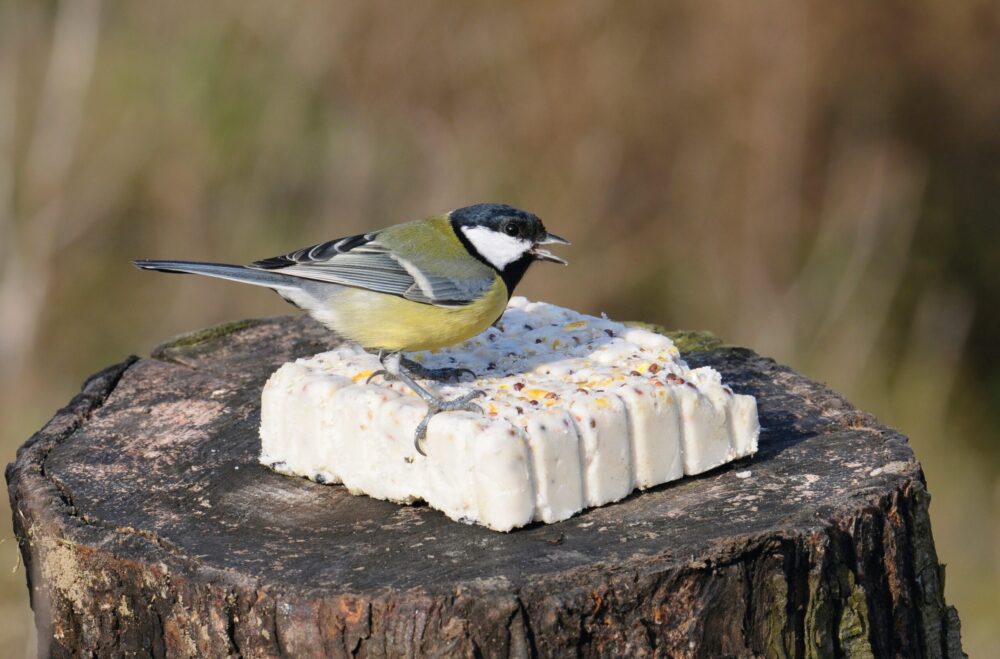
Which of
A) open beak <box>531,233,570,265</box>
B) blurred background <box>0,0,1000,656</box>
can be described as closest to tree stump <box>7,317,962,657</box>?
open beak <box>531,233,570,265</box>

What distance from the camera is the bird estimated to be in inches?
147

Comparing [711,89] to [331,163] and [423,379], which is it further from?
[423,379]

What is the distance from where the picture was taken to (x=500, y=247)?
13.0 ft

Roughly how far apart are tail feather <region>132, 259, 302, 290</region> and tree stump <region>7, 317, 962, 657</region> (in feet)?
1.80

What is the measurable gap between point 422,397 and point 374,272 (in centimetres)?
62

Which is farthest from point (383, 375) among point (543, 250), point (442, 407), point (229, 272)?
point (543, 250)

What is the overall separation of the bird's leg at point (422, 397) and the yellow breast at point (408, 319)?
2.4 inches

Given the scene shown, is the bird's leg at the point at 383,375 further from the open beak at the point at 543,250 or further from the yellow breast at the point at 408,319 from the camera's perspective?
the open beak at the point at 543,250

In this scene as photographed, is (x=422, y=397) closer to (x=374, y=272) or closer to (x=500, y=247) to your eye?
(x=374, y=272)

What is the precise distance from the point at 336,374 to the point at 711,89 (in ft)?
12.9

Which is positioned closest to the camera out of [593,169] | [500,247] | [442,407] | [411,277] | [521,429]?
[521,429]

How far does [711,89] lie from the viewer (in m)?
6.79

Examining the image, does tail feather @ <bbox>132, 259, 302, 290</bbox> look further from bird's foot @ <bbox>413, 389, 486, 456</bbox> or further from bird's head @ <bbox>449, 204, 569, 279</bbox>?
bird's foot @ <bbox>413, 389, 486, 456</bbox>

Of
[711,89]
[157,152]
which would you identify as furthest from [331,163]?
[711,89]
